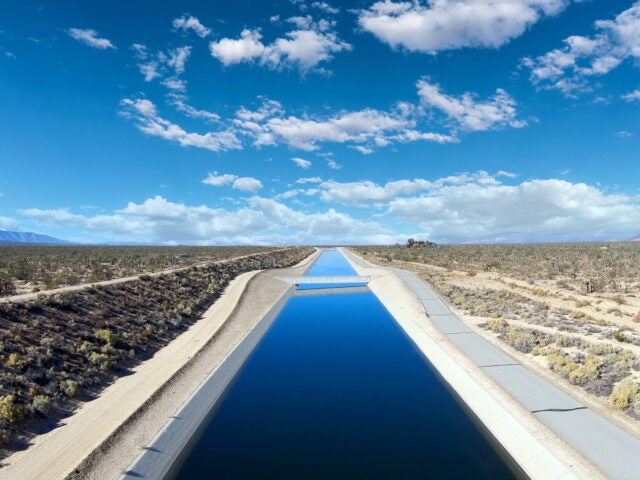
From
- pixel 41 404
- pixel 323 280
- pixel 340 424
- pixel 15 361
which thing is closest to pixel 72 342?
pixel 15 361

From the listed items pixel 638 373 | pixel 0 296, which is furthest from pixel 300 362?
pixel 0 296

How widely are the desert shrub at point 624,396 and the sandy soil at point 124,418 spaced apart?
50.8ft

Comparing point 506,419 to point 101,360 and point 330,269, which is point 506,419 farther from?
point 330,269

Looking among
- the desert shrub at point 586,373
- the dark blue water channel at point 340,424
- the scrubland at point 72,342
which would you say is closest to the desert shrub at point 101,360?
the scrubland at point 72,342

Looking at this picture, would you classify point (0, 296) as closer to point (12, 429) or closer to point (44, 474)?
point (12, 429)

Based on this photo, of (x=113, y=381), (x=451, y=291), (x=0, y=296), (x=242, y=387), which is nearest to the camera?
(x=113, y=381)

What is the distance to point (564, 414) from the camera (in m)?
13.4

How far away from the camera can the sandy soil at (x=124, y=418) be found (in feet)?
36.6

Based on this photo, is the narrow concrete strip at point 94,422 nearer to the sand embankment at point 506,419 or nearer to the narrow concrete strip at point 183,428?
the narrow concrete strip at point 183,428

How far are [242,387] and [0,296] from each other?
19.5m

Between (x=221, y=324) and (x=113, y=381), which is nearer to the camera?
(x=113, y=381)

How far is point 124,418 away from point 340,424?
7.50 m

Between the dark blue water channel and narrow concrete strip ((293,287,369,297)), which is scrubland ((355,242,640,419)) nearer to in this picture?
the dark blue water channel

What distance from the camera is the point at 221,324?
28.8 metres
